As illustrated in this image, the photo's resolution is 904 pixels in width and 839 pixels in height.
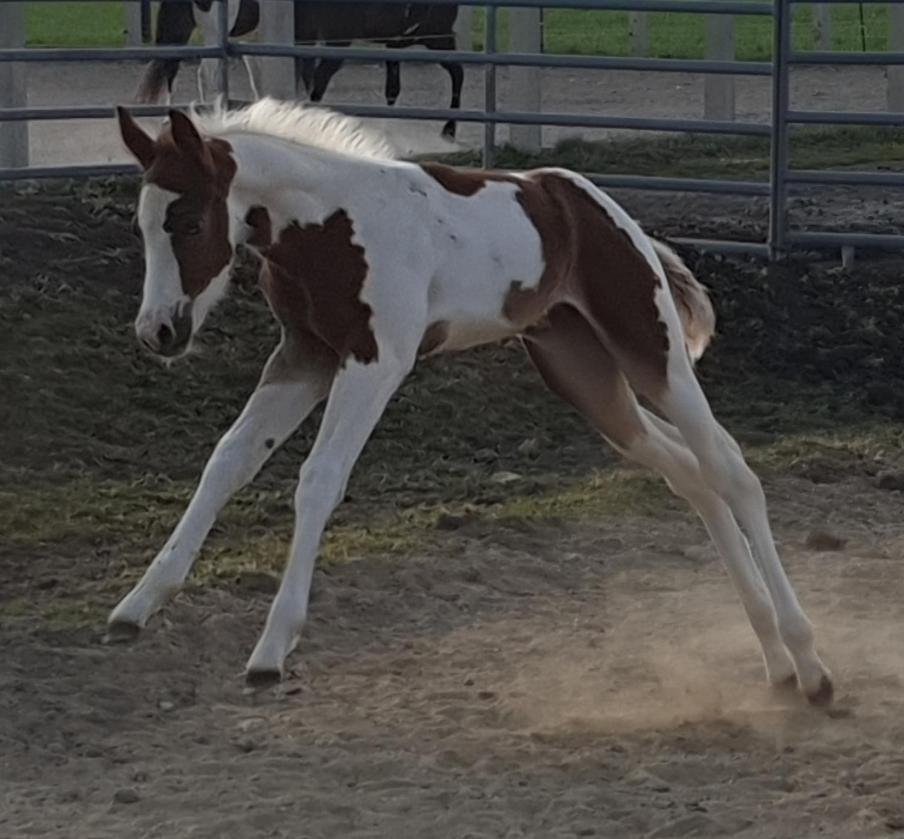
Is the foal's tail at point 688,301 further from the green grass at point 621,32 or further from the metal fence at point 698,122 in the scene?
the green grass at point 621,32

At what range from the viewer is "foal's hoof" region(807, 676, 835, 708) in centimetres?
526

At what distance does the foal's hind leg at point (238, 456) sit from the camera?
190 inches

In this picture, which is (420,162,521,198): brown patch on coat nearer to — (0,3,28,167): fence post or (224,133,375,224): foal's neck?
(224,133,375,224): foal's neck

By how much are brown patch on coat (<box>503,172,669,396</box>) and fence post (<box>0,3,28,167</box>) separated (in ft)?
17.9

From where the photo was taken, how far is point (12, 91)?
1027 cm

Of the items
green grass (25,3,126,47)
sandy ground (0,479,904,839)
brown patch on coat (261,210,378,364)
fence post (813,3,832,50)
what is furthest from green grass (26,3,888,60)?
brown patch on coat (261,210,378,364)

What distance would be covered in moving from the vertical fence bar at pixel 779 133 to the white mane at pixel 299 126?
16.0 ft

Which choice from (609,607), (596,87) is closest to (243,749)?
(609,607)

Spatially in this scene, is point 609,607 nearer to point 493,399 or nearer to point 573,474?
point 573,474

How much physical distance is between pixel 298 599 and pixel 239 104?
7007 millimetres

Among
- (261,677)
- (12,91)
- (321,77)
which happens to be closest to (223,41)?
(12,91)

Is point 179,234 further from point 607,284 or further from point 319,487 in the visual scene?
point 607,284

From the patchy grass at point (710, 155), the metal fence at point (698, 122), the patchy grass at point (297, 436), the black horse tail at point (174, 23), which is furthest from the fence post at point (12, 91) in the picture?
the patchy grass at point (710, 155)

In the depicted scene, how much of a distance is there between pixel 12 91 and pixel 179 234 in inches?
235
